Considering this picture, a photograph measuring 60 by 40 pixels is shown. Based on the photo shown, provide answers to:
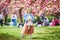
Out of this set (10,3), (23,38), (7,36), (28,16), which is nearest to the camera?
(28,16)

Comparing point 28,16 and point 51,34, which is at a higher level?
point 28,16

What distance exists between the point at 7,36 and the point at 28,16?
5.91 feet

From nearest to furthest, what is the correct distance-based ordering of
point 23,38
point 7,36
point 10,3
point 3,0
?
point 23,38 < point 7,36 < point 3,0 < point 10,3

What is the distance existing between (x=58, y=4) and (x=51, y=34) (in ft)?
4.34

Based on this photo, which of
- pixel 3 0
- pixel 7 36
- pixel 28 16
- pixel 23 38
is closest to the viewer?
pixel 28 16

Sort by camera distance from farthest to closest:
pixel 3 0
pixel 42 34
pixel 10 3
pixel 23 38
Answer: pixel 10 3 < pixel 3 0 < pixel 42 34 < pixel 23 38

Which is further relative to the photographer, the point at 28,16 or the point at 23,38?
the point at 23,38

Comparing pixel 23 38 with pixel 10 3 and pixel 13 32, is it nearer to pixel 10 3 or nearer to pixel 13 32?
pixel 13 32

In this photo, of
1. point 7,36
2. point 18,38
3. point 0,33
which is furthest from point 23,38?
point 0,33

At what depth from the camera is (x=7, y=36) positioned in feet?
32.2

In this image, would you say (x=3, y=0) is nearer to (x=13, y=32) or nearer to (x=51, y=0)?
(x=13, y=32)

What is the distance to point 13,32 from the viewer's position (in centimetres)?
1057

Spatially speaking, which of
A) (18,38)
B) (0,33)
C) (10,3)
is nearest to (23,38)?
(18,38)

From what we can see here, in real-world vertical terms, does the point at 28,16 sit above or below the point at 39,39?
above
